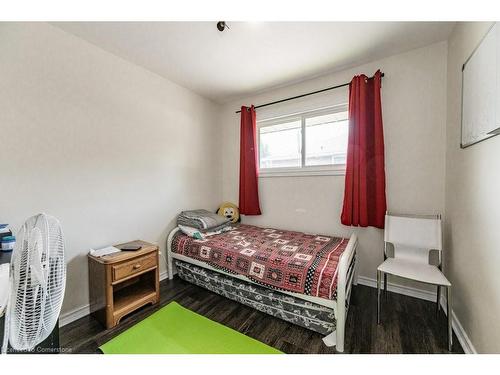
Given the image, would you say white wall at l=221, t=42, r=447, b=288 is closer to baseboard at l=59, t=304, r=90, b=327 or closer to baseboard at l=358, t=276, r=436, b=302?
baseboard at l=358, t=276, r=436, b=302

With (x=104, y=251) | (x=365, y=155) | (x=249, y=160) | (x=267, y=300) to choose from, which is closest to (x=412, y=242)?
(x=365, y=155)

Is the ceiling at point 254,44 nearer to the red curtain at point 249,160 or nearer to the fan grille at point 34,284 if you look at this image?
the red curtain at point 249,160

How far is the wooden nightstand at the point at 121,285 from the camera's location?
1673 mm

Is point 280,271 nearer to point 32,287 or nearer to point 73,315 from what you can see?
point 32,287

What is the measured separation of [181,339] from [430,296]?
2354mm

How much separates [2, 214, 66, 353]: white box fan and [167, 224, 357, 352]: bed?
53.3 inches

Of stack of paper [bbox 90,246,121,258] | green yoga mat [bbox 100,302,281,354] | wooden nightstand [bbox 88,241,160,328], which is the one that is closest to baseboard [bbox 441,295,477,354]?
green yoga mat [bbox 100,302,281,354]

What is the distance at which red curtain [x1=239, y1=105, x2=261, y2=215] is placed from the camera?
2.98m

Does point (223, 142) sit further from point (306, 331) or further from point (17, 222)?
point (306, 331)

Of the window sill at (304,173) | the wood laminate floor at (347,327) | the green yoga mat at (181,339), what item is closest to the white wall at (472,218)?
the wood laminate floor at (347,327)

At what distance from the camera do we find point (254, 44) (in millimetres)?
1958

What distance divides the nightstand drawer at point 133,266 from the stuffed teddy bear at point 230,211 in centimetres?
135
